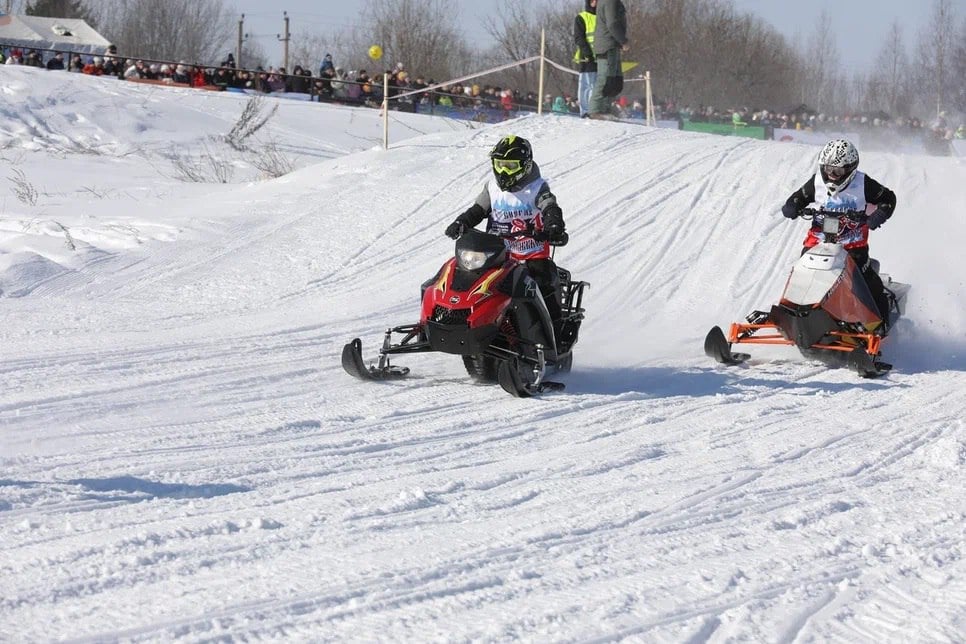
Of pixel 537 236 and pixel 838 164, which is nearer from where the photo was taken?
pixel 537 236

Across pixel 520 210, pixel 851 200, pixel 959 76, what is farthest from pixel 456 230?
pixel 959 76

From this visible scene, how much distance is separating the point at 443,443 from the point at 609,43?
40.5 feet

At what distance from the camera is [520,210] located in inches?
323

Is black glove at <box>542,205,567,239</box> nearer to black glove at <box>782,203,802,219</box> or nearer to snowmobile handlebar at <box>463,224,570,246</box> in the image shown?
snowmobile handlebar at <box>463,224,570,246</box>

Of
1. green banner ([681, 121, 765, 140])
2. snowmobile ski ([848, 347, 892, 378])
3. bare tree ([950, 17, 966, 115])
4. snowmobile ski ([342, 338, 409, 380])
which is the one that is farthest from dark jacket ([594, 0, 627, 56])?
bare tree ([950, 17, 966, 115])

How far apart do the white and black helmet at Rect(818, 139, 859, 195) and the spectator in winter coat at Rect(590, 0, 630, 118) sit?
833 cm

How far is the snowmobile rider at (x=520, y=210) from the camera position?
26.6 ft

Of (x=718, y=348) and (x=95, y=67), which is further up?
(x=95, y=67)

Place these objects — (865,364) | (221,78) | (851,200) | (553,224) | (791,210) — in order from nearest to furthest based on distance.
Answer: (553,224)
(865,364)
(851,200)
(791,210)
(221,78)

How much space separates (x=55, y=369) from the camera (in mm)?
7711

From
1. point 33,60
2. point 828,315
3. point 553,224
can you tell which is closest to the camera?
point 553,224

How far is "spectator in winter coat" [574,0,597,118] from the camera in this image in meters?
17.9

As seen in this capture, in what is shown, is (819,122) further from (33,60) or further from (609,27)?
(33,60)

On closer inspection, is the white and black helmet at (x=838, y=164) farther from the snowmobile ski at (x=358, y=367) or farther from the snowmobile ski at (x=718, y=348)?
the snowmobile ski at (x=358, y=367)
